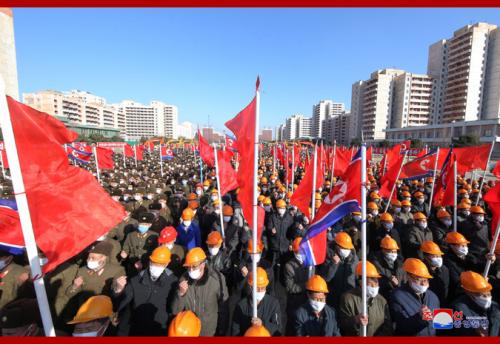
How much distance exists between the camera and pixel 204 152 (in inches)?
341

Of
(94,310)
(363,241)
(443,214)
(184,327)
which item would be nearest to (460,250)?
(443,214)

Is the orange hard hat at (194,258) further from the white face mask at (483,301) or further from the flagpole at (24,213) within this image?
the white face mask at (483,301)

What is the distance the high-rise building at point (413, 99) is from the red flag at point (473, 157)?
241ft

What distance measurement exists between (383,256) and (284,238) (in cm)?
216

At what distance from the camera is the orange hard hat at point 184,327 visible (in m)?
2.19

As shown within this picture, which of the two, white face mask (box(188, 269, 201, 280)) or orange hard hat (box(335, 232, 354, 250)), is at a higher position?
orange hard hat (box(335, 232, 354, 250))

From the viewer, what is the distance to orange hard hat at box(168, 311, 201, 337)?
219cm

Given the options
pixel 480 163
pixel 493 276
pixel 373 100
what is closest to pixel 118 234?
pixel 493 276

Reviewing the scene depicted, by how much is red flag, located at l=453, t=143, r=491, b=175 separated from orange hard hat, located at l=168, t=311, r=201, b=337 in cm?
904

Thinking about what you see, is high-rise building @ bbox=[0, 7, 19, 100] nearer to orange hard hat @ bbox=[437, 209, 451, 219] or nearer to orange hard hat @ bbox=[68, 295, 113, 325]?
orange hard hat @ bbox=[68, 295, 113, 325]

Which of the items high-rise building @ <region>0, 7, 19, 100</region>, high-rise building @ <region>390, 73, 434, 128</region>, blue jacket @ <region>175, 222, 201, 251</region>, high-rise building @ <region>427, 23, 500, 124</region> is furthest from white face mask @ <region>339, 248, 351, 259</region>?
high-rise building @ <region>390, 73, 434, 128</region>

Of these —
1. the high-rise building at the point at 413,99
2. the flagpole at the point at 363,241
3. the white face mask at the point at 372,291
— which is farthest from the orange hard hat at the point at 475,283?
the high-rise building at the point at 413,99

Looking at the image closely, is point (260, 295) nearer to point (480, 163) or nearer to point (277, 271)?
point (277, 271)

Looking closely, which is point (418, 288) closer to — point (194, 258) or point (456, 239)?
point (456, 239)
